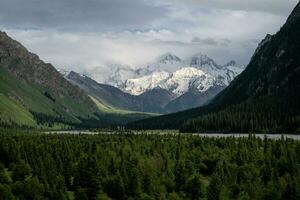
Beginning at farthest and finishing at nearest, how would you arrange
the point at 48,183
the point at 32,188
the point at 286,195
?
the point at 48,183, the point at 32,188, the point at 286,195

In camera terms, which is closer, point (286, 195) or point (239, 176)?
point (286, 195)

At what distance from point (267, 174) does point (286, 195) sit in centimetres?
2934

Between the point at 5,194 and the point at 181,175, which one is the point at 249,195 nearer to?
the point at 181,175

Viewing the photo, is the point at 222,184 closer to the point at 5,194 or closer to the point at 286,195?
the point at 286,195

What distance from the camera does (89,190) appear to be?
18988 cm

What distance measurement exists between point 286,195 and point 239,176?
101 feet

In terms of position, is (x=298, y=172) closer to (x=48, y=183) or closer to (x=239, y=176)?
(x=239, y=176)

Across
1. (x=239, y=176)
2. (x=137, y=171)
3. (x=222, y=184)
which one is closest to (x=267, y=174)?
(x=239, y=176)

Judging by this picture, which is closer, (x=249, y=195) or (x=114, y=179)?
(x=249, y=195)

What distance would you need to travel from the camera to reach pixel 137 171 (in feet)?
640

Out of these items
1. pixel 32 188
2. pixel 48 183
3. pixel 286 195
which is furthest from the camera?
pixel 48 183

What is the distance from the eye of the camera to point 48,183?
192 m

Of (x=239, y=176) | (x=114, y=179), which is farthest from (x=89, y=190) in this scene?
(x=239, y=176)

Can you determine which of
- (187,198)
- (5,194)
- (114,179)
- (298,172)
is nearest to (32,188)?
(5,194)
